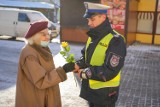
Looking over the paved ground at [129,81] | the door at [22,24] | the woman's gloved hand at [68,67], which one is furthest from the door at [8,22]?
the woman's gloved hand at [68,67]

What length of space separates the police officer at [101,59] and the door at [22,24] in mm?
12123

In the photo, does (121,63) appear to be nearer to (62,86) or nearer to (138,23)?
(62,86)

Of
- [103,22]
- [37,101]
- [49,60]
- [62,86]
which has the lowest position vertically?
[62,86]

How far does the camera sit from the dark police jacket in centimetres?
305

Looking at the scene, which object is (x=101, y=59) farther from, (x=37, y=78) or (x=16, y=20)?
(x=16, y=20)

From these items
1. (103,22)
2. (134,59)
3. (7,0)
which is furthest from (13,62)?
(7,0)

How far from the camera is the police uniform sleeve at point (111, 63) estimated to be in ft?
9.93

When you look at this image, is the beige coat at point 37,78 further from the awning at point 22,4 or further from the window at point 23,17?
the awning at point 22,4

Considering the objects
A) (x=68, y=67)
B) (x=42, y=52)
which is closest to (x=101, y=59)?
(x=68, y=67)

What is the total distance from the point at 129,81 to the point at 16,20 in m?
9.80

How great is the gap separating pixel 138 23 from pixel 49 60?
10.5 meters

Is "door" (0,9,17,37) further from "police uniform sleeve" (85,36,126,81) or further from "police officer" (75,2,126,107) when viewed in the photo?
"police uniform sleeve" (85,36,126,81)

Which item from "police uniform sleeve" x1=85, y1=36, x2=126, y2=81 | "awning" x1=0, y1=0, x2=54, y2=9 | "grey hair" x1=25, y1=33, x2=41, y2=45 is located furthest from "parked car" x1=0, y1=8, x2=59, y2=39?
"police uniform sleeve" x1=85, y1=36, x2=126, y2=81

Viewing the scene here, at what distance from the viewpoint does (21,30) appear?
49.6 ft
